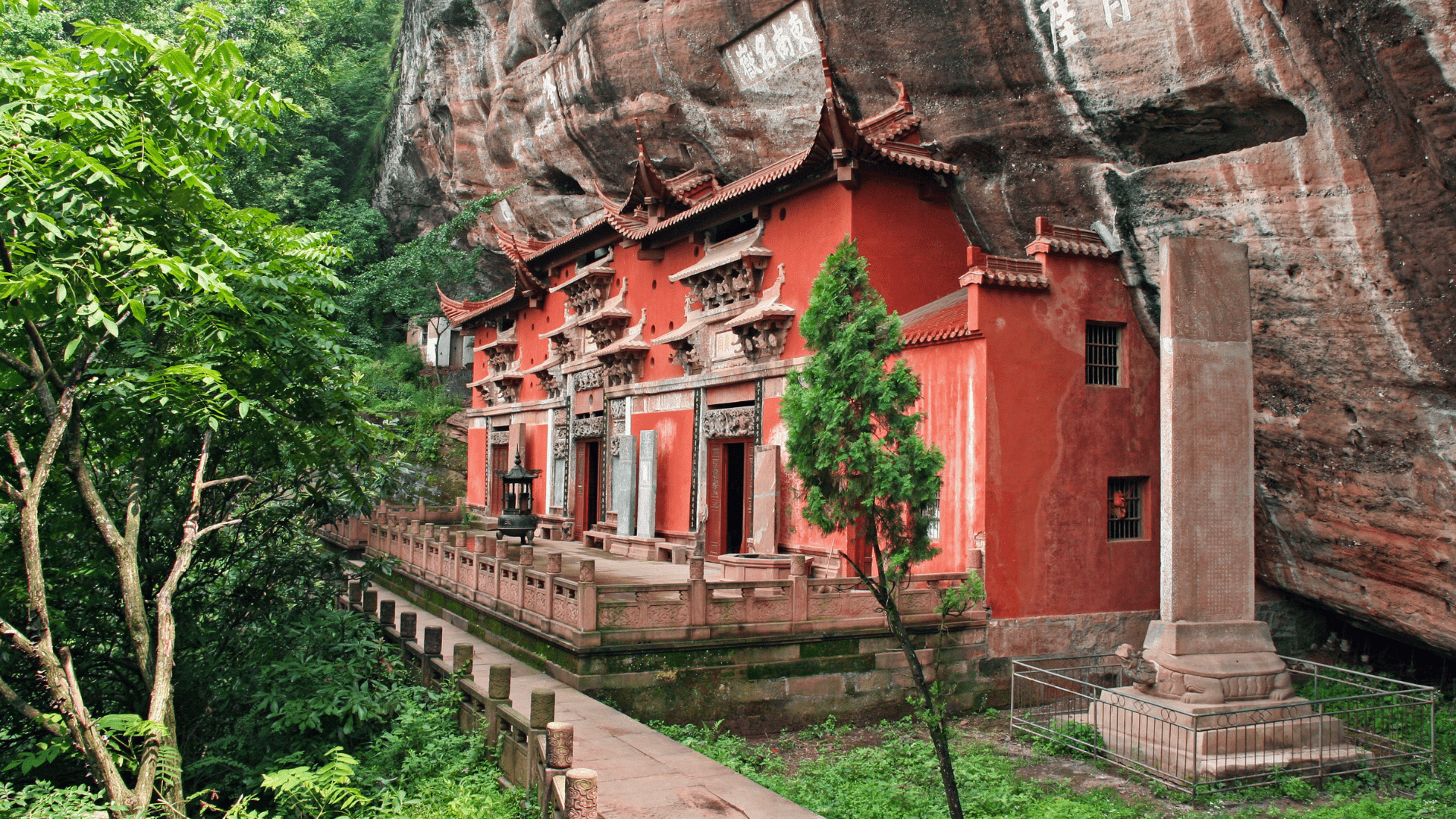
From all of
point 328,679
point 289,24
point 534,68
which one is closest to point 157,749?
point 328,679

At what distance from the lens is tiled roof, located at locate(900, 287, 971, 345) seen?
43.1 ft

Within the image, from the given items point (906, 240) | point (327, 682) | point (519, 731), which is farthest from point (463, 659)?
point (906, 240)

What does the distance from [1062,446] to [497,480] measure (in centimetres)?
1880

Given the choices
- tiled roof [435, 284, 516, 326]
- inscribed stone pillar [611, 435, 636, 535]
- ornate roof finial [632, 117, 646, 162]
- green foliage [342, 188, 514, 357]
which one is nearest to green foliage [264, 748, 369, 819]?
inscribed stone pillar [611, 435, 636, 535]

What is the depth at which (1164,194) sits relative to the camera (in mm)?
12367

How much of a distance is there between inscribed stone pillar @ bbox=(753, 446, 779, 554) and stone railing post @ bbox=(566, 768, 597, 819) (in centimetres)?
898

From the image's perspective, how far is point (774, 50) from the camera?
15.5 meters

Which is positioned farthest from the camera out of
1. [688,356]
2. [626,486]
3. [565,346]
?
[565,346]

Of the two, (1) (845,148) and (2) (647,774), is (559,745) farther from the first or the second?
(1) (845,148)

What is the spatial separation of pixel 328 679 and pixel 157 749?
97.8 inches

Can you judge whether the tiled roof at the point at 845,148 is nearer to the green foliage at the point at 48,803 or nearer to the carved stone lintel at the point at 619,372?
the carved stone lintel at the point at 619,372

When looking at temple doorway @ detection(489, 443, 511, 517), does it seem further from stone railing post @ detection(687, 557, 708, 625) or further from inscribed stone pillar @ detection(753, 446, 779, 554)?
stone railing post @ detection(687, 557, 708, 625)

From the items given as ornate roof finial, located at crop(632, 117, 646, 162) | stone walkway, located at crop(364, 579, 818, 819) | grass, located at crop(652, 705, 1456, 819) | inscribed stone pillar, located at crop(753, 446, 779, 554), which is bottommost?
grass, located at crop(652, 705, 1456, 819)

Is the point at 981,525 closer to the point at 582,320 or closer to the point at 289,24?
the point at 582,320
